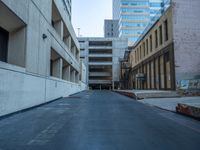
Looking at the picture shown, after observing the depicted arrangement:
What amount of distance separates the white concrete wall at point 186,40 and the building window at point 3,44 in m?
19.8

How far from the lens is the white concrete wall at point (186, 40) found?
2475 cm

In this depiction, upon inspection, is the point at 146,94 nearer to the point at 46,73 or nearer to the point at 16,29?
the point at 46,73

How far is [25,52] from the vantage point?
1142cm

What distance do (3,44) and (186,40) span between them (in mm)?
21535

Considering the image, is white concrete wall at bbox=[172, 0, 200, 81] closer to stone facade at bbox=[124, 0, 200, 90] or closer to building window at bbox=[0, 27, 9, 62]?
stone facade at bbox=[124, 0, 200, 90]

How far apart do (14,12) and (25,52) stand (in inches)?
98.7

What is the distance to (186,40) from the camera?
25.1 m

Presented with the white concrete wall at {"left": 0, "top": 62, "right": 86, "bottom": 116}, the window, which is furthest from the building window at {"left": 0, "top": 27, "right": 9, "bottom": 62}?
the white concrete wall at {"left": 0, "top": 62, "right": 86, "bottom": 116}

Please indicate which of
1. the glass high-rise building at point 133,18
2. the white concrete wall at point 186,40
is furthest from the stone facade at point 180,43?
the glass high-rise building at point 133,18

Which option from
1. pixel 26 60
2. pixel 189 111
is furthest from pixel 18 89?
pixel 189 111

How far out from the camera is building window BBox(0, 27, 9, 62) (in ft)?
36.7

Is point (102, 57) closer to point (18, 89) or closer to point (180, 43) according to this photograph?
point (180, 43)

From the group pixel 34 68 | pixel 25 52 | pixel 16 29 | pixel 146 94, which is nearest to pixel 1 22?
pixel 16 29

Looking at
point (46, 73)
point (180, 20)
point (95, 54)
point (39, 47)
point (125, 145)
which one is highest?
point (95, 54)
